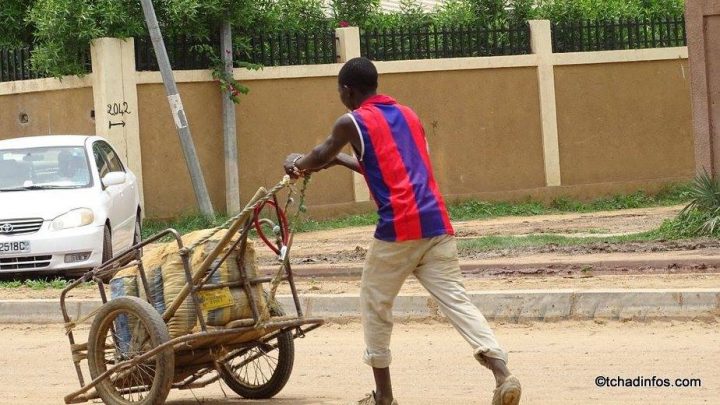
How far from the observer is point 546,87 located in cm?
2086

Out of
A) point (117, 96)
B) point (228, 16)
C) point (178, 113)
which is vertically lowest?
point (178, 113)

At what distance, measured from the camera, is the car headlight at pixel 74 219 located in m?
13.2

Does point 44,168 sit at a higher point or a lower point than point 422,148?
higher

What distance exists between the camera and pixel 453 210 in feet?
66.6

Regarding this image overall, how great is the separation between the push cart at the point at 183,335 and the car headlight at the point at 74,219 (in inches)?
233

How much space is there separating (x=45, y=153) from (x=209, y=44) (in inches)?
215

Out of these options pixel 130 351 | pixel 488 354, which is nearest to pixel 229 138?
pixel 130 351

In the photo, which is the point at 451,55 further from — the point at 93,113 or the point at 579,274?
the point at 579,274

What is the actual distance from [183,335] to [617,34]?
15.9 metres

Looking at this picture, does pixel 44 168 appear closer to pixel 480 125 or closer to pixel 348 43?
pixel 348 43

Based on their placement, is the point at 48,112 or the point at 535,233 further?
the point at 48,112

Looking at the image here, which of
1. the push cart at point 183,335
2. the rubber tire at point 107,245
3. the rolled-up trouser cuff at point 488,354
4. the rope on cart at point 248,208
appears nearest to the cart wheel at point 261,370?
the push cart at point 183,335

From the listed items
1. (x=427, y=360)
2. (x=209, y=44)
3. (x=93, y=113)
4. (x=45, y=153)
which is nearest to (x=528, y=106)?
(x=209, y=44)

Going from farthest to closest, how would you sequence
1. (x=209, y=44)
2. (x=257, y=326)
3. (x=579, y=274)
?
(x=209, y=44), (x=579, y=274), (x=257, y=326)
